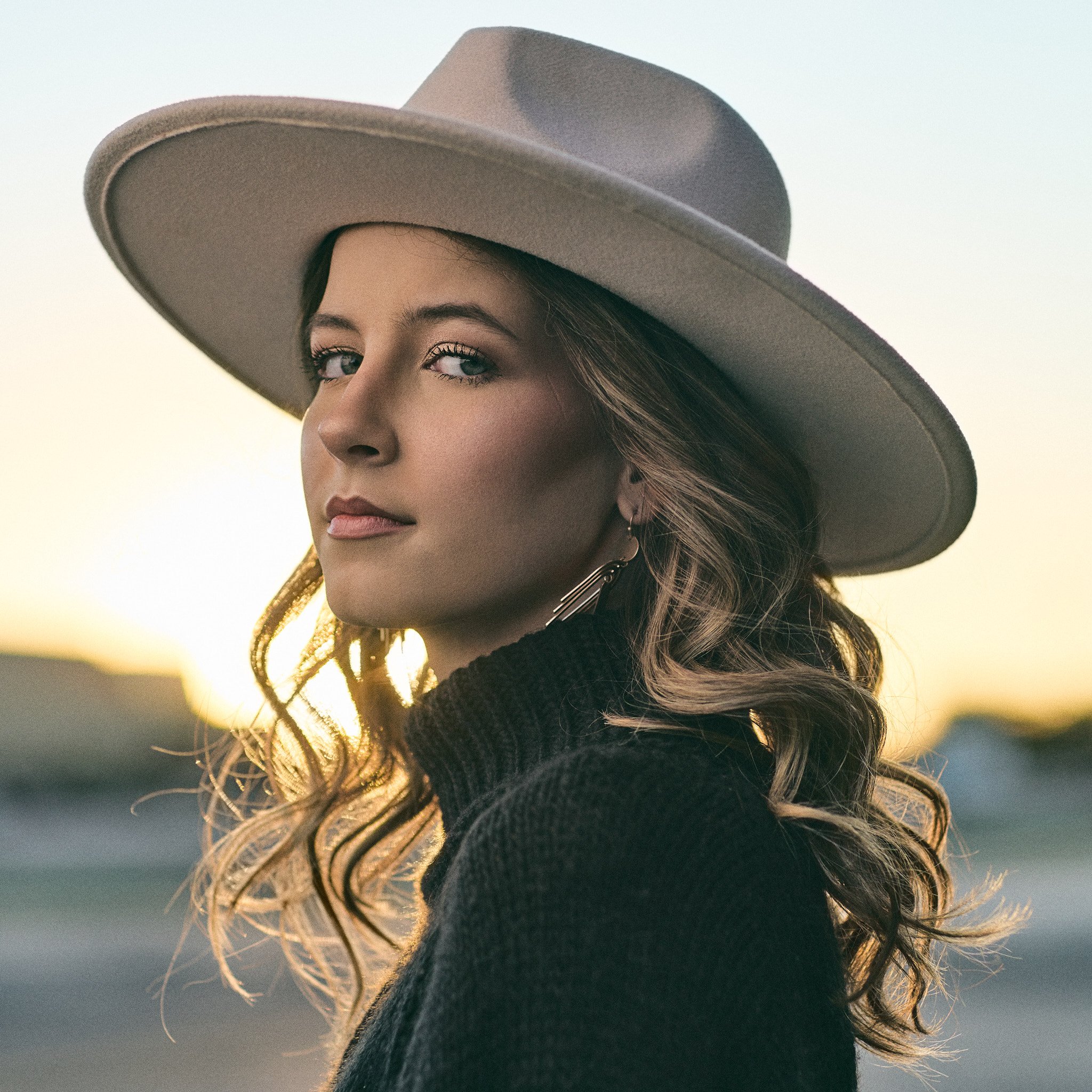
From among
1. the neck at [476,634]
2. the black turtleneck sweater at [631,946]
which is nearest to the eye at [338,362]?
the neck at [476,634]

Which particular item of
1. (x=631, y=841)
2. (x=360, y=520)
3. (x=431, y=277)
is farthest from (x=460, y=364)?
(x=631, y=841)

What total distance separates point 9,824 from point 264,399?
66.4 feet

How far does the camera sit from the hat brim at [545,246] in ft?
5.16

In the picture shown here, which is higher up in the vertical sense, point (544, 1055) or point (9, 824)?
point (9, 824)

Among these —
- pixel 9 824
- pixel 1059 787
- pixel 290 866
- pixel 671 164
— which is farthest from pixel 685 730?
pixel 1059 787

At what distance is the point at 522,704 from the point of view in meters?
1.69

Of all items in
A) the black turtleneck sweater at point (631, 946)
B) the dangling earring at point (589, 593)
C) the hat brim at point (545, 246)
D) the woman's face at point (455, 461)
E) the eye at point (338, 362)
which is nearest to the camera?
the black turtleneck sweater at point (631, 946)

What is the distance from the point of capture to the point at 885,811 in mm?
1882

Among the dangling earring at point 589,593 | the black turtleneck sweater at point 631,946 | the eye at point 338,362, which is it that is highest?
the eye at point 338,362

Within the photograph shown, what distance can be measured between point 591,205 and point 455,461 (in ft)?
1.23

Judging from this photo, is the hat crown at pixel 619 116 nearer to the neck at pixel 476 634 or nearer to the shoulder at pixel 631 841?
the neck at pixel 476 634

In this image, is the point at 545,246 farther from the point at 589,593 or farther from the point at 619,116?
the point at 589,593

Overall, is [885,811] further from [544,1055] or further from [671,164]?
[671,164]

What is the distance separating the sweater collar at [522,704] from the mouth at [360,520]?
22 cm
